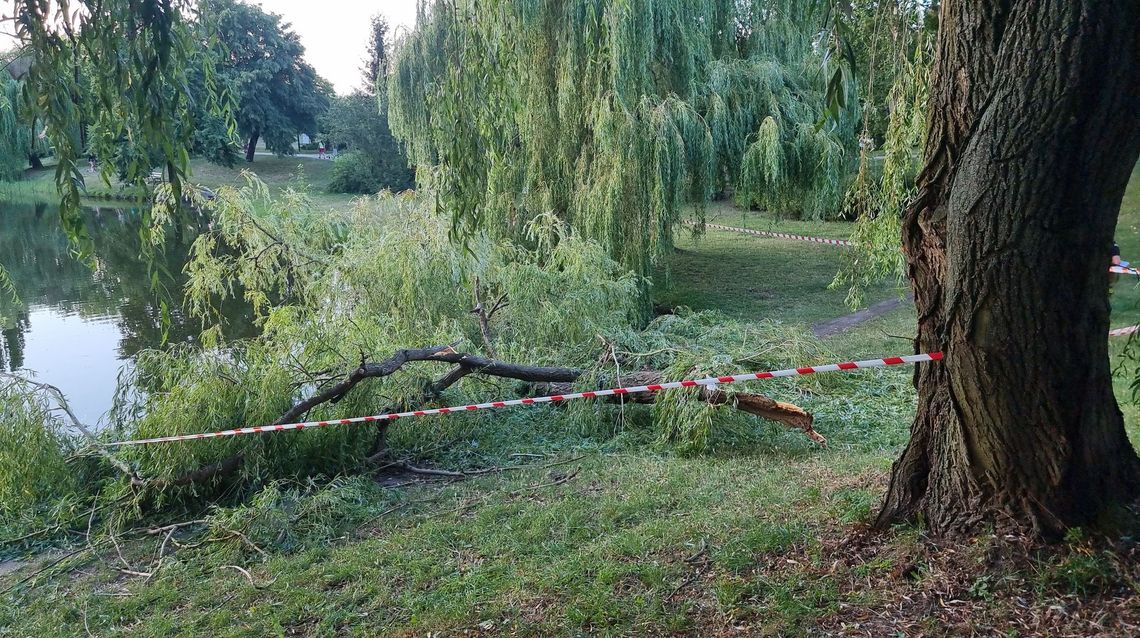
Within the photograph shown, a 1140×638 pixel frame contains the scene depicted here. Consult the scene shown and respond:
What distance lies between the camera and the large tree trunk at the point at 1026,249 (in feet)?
8.60

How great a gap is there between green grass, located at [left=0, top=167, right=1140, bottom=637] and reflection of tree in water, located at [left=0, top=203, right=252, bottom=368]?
16.0 feet

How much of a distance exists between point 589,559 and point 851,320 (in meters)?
8.95

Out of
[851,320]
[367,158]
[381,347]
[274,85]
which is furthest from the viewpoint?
[274,85]

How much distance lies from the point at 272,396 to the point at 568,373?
2323 mm

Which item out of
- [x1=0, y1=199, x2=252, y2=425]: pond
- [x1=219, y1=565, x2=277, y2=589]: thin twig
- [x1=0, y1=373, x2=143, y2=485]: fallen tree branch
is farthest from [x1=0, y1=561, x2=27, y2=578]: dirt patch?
[x1=0, y1=199, x2=252, y2=425]: pond

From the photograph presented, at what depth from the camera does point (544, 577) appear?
368 cm

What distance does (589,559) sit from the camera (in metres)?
3.81

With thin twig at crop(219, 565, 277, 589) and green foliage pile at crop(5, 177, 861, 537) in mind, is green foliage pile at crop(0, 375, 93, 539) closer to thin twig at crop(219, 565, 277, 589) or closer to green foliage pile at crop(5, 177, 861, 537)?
green foliage pile at crop(5, 177, 861, 537)

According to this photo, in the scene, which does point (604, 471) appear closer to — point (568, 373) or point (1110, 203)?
point (568, 373)

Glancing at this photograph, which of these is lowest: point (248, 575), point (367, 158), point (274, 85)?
point (248, 575)

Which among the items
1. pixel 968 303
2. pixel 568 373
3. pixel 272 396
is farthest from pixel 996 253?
pixel 272 396

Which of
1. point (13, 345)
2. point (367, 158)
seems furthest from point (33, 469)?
point (367, 158)

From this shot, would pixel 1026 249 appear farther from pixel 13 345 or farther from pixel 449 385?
pixel 13 345

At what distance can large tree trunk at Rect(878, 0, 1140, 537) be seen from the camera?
2.62 meters
